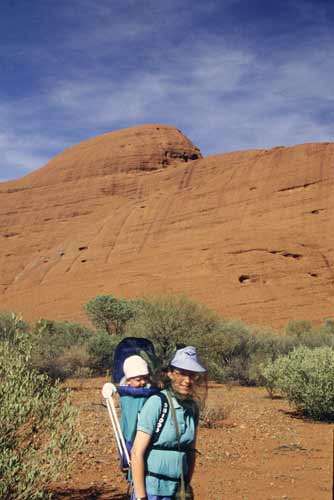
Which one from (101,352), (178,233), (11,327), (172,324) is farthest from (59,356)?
(178,233)

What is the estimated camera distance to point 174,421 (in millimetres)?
2818

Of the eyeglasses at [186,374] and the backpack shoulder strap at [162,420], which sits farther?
the eyeglasses at [186,374]

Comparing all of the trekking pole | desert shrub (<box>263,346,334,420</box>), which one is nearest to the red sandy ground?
desert shrub (<box>263,346,334,420</box>)

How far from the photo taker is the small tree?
25.2m

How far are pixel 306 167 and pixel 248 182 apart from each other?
515 centimetres

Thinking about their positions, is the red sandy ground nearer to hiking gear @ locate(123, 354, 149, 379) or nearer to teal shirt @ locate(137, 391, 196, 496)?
hiking gear @ locate(123, 354, 149, 379)

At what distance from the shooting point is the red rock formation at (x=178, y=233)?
36.0 metres

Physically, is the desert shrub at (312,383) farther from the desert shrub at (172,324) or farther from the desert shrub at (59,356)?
the desert shrub at (59,356)

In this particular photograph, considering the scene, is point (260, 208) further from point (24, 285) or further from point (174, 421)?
point (174, 421)

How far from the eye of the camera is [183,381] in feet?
9.93

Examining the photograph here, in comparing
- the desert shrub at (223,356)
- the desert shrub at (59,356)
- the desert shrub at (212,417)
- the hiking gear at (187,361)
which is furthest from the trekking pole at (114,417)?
the desert shrub at (223,356)

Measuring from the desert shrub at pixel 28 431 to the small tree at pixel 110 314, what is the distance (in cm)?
2045

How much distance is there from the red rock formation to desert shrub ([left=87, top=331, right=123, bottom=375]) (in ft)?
57.4

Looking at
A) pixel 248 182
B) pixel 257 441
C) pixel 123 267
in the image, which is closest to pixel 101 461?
pixel 257 441
